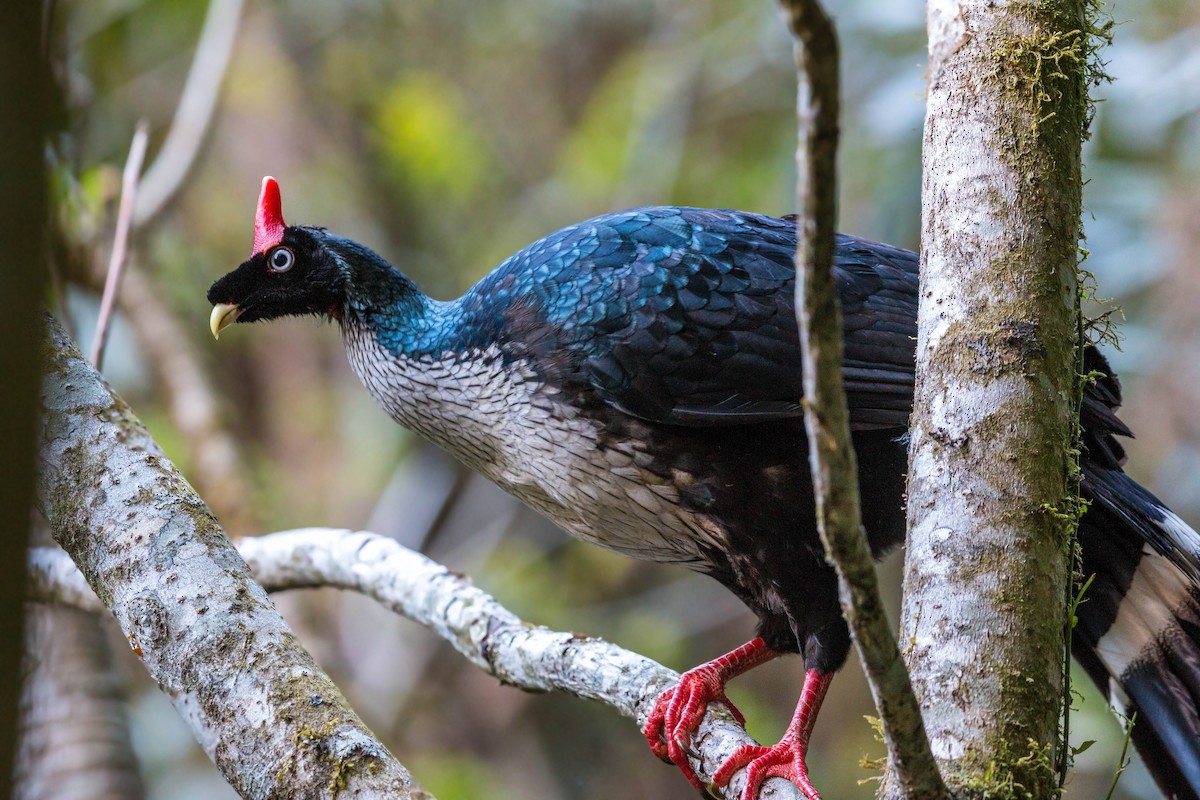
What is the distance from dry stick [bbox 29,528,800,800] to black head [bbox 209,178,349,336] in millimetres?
847

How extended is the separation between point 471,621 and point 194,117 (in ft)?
12.5

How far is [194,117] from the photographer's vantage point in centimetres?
593

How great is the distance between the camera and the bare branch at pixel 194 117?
5656 millimetres

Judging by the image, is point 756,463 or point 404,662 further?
point 404,662

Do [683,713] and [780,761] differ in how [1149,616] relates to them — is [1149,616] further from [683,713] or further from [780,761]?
[683,713]

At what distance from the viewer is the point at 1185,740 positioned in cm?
287

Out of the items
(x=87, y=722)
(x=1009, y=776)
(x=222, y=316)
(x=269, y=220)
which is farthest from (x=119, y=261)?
(x=1009, y=776)

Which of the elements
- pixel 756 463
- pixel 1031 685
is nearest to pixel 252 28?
pixel 756 463

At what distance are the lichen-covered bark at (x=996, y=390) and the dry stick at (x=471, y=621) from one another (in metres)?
0.82

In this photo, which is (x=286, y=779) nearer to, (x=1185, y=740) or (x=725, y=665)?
(x=725, y=665)

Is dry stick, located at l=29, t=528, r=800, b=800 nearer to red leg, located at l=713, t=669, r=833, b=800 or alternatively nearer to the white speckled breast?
red leg, located at l=713, t=669, r=833, b=800

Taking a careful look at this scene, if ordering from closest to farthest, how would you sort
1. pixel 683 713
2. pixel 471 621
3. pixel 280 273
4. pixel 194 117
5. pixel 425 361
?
pixel 683 713, pixel 471 621, pixel 425 361, pixel 280 273, pixel 194 117

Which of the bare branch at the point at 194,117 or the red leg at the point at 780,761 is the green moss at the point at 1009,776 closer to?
the red leg at the point at 780,761

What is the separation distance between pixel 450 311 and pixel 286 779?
6.48ft
